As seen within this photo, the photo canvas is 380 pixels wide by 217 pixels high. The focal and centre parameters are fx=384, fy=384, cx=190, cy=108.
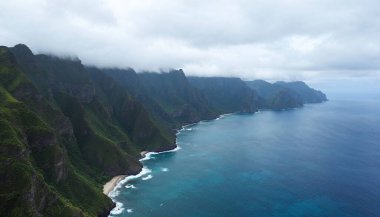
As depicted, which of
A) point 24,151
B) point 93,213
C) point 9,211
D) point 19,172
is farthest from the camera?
point 93,213

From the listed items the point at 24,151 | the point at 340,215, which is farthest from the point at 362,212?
the point at 24,151

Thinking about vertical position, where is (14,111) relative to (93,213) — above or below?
above

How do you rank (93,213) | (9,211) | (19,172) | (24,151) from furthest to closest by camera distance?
(93,213), (24,151), (19,172), (9,211)

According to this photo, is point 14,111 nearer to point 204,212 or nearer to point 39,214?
point 39,214

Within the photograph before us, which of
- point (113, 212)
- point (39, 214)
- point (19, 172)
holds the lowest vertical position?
point (113, 212)

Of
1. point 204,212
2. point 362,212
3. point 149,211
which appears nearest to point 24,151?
point 149,211

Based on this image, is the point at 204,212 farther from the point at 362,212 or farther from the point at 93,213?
the point at 362,212

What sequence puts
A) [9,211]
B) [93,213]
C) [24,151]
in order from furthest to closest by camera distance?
[93,213] < [24,151] < [9,211]

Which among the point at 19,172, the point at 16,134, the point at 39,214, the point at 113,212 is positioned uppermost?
the point at 16,134

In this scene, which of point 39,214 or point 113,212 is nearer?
point 39,214
